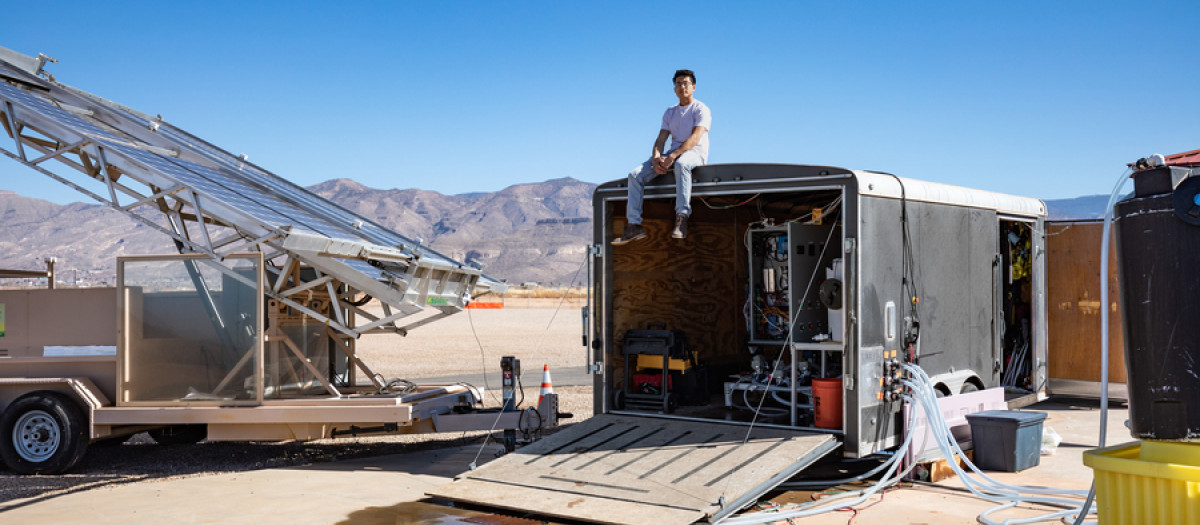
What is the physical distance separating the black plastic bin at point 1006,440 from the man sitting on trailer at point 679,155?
3347mm

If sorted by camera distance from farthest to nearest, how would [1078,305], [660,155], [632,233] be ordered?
[1078,305] → [660,155] → [632,233]

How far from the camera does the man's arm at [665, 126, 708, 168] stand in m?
9.41

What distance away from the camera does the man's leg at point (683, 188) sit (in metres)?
9.19

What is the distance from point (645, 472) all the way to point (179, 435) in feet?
20.9

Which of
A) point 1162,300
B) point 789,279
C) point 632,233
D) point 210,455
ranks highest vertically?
point 632,233

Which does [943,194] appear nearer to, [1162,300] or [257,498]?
[1162,300]

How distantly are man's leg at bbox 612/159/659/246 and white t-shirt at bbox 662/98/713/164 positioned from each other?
1.23ft

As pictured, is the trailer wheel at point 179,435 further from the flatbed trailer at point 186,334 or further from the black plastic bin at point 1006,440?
the black plastic bin at point 1006,440

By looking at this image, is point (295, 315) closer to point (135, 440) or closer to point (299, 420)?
point (299, 420)

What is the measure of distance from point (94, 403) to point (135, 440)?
9.38 ft

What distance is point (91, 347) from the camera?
9.97 meters

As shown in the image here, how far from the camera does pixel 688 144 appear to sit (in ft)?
31.0

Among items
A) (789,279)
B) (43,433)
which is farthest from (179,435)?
(789,279)

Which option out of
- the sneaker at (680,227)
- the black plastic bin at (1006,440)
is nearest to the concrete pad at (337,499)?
the black plastic bin at (1006,440)
